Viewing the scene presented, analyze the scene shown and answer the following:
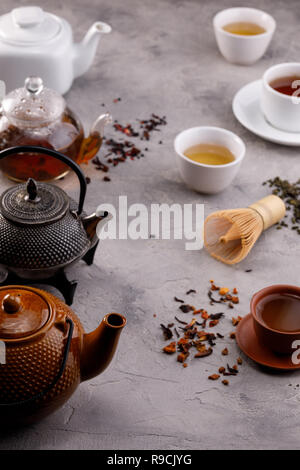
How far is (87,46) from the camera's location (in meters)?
2.27

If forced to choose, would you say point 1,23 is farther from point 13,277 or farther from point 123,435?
point 123,435

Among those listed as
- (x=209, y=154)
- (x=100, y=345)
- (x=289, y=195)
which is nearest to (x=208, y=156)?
(x=209, y=154)

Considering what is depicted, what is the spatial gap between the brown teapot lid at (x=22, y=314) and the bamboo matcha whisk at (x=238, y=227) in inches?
24.7

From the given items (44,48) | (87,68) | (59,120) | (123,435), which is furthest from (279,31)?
(123,435)

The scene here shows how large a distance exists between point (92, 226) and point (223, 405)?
A: 50cm

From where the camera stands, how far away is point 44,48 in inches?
83.9

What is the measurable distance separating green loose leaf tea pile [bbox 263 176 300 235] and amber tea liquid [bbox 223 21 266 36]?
741 millimetres

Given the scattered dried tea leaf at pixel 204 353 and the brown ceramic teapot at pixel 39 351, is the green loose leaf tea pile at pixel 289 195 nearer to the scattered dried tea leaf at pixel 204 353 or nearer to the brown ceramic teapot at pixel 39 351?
the scattered dried tea leaf at pixel 204 353

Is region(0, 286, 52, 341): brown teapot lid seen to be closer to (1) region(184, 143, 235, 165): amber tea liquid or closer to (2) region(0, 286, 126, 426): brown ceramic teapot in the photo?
(2) region(0, 286, 126, 426): brown ceramic teapot

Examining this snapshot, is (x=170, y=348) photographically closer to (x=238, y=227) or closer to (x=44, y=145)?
(x=238, y=227)

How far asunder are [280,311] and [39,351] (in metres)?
0.55

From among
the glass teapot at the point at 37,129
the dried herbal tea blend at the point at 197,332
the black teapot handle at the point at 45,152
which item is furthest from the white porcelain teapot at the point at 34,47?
the dried herbal tea blend at the point at 197,332

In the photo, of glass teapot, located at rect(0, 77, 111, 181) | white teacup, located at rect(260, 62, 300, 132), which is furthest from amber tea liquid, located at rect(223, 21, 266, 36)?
glass teapot, located at rect(0, 77, 111, 181)

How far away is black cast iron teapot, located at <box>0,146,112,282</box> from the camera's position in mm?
1515
